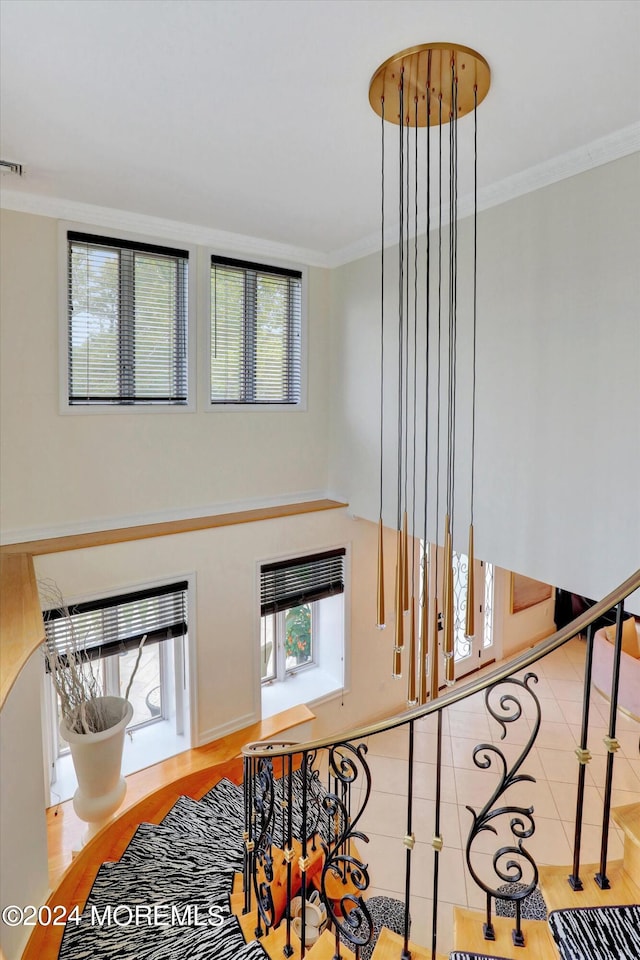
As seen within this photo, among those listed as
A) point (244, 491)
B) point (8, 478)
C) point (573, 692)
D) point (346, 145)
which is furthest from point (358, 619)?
point (346, 145)

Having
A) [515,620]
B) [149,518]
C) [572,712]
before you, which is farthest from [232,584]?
[515,620]

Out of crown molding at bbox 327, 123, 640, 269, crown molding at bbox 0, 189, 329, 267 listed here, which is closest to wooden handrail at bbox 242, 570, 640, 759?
crown molding at bbox 327, 123, 640, 269

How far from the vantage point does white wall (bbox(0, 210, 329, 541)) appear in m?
3.46

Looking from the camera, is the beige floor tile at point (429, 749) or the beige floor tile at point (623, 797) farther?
the beige floor tile at point (429, 749)

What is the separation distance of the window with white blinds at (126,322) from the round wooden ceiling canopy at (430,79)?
213 centimetres

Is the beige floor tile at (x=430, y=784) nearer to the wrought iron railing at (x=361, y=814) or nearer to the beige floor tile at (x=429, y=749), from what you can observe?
the beige floor tile at (x=429, y=749)

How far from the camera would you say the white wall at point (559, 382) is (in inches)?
105

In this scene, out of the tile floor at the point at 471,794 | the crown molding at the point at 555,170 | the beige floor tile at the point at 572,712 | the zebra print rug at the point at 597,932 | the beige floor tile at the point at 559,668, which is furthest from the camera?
the beige floor tile at the point at 559,668

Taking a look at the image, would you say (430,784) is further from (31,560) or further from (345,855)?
(31,560)

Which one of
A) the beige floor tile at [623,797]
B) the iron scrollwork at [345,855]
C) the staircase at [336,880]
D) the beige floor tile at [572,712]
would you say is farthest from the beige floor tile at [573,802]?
the iron scrollwork at [345,855]

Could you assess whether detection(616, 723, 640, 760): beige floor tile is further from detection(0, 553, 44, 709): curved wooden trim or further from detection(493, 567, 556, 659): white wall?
detection(0, 553, 44, 709): curved wooden trim

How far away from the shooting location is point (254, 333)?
449 cm

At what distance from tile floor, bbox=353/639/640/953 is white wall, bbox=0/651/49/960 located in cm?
231

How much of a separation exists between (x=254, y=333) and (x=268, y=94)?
2244 millimetres
